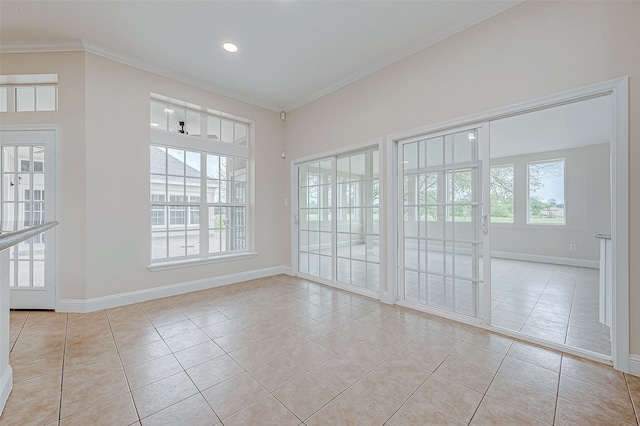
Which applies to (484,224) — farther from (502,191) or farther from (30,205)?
(502,191)

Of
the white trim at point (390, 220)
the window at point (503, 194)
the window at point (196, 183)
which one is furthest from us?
the window at point (503, 194)

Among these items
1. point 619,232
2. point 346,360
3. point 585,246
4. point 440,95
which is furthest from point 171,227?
point 585,246

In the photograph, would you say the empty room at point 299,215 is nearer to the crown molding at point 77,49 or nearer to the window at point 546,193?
the crown molding at point 77,49

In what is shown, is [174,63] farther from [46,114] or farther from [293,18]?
[293,18]

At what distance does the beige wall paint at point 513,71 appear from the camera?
73.4 inches

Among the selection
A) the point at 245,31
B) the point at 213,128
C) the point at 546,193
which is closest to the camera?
the point at 245,31

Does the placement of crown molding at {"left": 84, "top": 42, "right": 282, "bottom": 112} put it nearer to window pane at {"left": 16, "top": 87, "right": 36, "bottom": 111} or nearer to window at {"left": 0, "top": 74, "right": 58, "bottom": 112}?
window at {"left": 0, "top": 74, "right": 58, "bottom": 112}

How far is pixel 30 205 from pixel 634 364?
5.93 metres

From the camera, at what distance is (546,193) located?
6266mm

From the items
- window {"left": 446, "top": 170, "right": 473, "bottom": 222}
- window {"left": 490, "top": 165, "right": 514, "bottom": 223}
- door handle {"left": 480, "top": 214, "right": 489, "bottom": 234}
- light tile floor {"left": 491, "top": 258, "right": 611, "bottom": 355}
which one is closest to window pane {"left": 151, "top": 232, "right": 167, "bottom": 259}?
window {"left": 446, "top": 170, "right": 473, "bottom": 222}

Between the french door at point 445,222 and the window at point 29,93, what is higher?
the window at point 29,93

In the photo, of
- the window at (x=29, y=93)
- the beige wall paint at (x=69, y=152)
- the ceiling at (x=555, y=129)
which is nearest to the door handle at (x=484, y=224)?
the ceiling at (x=555, y=129)

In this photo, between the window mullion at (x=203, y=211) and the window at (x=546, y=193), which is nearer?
the window mullion at (x=203, y=211)

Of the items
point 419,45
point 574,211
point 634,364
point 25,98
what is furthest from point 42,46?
point 574,211
